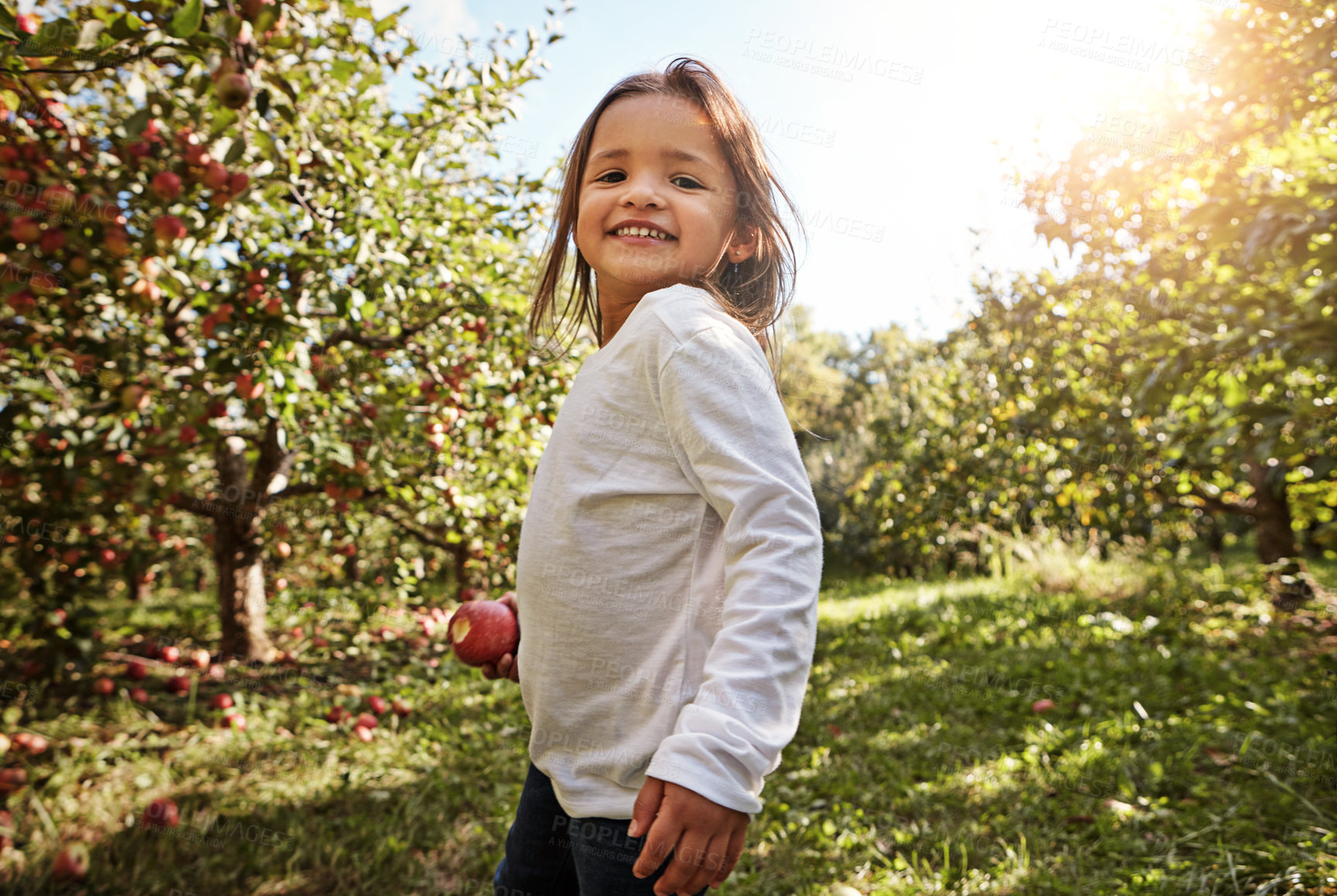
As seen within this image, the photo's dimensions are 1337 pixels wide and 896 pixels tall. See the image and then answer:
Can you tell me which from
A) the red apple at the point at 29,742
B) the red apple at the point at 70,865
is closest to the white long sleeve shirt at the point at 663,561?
the red apple at the point at 70,865

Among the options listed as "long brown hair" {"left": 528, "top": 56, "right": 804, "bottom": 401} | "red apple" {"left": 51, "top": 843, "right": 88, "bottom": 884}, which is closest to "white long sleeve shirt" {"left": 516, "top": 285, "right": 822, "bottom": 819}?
"long brown hair" {"left": 528, "top": 56, "right": 804, "bottom": 401}

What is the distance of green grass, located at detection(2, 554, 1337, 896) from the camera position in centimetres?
219

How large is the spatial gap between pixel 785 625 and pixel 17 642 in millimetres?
4573

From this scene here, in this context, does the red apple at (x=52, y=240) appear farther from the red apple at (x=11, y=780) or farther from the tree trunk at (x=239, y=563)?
the red apple at (x=11, y=780)

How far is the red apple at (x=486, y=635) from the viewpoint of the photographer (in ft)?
4.42

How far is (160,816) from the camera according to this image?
2445 mm

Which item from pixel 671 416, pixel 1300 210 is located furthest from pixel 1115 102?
pixel 671 416

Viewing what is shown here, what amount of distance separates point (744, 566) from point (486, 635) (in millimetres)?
674

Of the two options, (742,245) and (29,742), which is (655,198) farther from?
(29,742)

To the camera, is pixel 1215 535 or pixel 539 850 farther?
pixel 1215 535

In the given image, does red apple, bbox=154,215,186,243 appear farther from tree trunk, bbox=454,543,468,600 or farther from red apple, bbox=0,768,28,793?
tree trunk, bbox=454,543,468,600

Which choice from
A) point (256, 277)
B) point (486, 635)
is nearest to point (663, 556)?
point (486, 635)

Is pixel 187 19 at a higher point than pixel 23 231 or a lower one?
higher

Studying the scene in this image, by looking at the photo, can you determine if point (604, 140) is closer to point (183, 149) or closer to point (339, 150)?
point (339, 150)
